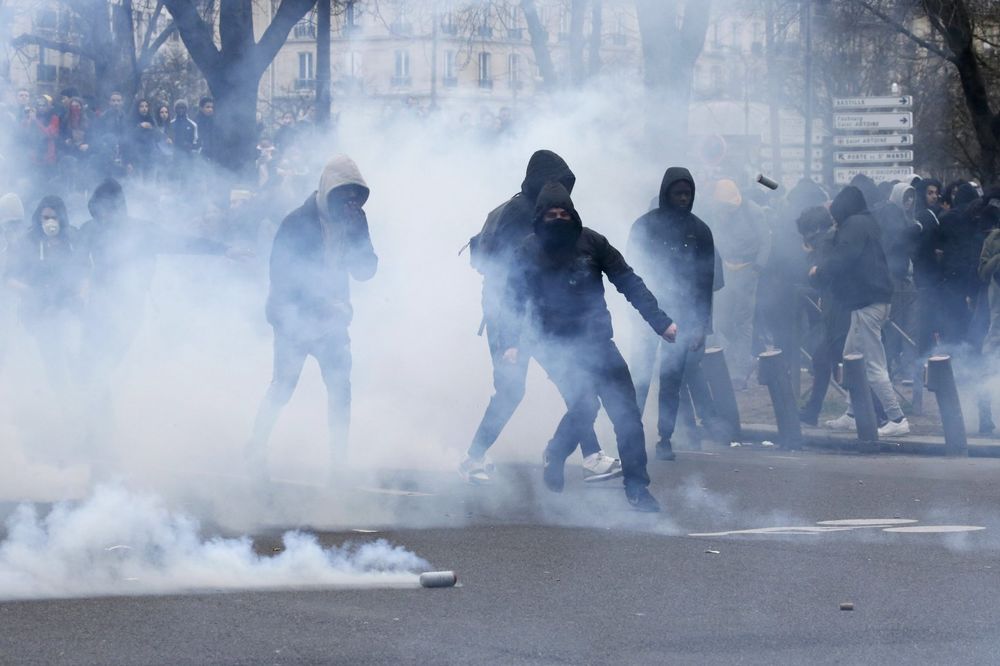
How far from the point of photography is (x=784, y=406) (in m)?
12.5

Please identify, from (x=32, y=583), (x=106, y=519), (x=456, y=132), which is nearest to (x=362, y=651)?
(x=32, y=583)

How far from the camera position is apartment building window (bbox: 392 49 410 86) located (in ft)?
36.5

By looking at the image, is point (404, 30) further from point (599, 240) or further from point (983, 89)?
point (983, 89)

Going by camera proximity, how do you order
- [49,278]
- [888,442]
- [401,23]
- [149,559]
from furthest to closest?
[888,442]
[401,23]
[49,278]
[149,559]

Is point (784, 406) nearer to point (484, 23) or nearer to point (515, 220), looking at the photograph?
point (515, 220)

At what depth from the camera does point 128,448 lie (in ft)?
33.6

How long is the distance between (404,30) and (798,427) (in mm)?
4257

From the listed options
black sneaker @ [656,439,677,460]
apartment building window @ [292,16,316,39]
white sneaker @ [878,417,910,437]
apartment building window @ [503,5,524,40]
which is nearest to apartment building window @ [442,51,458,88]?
apartment building window @ [503,5,524,40]

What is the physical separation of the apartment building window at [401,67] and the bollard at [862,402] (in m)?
3.97

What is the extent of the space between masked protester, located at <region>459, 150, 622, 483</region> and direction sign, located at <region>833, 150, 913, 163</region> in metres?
10.6

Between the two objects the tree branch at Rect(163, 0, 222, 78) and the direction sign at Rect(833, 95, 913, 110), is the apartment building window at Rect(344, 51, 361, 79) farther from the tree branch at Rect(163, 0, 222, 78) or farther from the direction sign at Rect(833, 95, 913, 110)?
the direction sign at Rect(833, 95, 913, 110)

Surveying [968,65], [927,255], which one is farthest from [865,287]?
[968,65]

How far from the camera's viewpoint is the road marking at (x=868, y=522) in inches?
315

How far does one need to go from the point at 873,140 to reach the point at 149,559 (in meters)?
14.4
